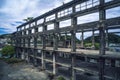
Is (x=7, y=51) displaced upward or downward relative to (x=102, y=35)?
downward

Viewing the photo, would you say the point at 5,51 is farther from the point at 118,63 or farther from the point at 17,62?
the point at 118,63

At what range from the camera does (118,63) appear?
83.5 ft

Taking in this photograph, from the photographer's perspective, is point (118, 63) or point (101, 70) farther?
point (118, 63)

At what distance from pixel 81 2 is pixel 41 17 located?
1678 cm

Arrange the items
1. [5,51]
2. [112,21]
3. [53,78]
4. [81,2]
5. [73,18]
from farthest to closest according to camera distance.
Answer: [5,51], [53,78], [73,18], [81,2], [112,21]

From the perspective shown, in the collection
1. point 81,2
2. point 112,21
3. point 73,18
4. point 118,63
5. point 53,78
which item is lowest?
point 53,78

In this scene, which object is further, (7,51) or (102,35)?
(7,51)

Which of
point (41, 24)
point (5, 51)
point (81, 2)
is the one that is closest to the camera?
point (81, 2)

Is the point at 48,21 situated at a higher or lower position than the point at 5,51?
higher

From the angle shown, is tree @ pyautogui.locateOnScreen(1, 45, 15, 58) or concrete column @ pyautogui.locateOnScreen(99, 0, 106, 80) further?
tree @ pyautogui.locateOnScreen(1, 45, 15, 58)

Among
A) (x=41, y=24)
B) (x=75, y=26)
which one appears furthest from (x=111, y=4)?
(x=41, y=24)

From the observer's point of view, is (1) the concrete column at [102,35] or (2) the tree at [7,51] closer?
(1) the concrete column at [102,35]

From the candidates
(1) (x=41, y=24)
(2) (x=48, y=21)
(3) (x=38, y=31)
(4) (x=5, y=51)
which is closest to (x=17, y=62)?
(4) (x=5, y=51)

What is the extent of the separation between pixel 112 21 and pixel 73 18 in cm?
823
